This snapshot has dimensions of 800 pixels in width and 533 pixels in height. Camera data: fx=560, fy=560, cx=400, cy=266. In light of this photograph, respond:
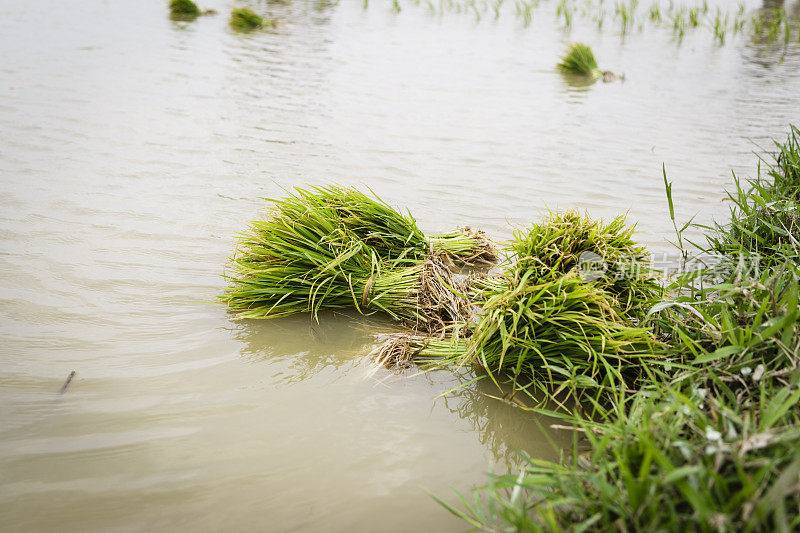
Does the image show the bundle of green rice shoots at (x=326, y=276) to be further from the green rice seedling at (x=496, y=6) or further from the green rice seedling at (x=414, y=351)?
the green rice seedling at (x=496, y=6)

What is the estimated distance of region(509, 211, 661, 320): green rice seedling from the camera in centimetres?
258

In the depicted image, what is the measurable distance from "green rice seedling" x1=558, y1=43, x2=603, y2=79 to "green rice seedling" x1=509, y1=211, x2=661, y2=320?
733 cm

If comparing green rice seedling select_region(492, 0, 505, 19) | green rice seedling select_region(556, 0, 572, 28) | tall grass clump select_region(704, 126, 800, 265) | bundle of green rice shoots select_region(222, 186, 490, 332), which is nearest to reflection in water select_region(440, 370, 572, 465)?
bundle of green rice shoots select_region(222, 186, 490, 332)

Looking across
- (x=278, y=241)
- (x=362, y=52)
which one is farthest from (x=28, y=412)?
(x=362, y=52)

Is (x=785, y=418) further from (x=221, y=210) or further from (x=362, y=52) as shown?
(x=362, y=52)

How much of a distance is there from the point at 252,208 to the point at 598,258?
263 centimetres

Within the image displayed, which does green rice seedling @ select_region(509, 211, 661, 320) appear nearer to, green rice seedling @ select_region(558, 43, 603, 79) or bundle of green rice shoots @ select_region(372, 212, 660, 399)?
bundle of green rice shoots @ select_region(372, 212, 660, 399)

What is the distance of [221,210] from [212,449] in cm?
243

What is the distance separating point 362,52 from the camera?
9.73m

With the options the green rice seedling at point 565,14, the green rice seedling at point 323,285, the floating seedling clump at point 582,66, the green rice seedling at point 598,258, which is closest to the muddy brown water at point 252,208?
the green rice seedling at point 323,285

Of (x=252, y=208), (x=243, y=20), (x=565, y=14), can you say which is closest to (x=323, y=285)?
(x=252, y=208)

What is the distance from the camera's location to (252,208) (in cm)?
423

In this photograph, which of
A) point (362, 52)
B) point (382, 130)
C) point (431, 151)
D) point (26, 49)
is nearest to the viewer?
point (431, 151)
